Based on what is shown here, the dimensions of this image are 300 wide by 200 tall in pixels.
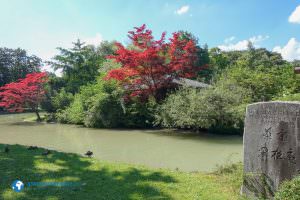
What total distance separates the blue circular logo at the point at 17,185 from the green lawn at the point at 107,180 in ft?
0.23

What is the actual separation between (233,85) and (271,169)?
12.4 metres

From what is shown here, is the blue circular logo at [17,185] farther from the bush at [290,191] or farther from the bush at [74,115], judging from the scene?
the bush at [74,115]

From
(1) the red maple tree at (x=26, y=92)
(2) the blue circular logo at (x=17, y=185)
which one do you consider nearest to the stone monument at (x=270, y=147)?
(2) the blue circular logo at (x=17, y=185)

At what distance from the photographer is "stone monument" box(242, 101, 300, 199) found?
4.17m

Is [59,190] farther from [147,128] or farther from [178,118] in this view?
[147,128]

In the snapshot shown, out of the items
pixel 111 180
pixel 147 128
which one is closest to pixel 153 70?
pixel 147 128

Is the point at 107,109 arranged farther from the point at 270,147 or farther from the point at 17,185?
the point at 270,147

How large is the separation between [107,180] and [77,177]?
0.55m

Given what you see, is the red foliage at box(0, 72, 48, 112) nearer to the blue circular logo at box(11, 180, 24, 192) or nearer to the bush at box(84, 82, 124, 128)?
the bush at box(84, 82, 124, 128)

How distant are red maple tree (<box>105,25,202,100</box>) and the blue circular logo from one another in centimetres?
1174

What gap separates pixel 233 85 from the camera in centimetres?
1633

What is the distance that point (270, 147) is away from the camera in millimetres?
4387

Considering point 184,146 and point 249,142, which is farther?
point 184,146

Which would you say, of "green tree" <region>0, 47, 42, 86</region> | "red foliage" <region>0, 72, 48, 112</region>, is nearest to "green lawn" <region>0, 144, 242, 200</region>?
"red foliage" <region>0, 72, 48, 112</region>
